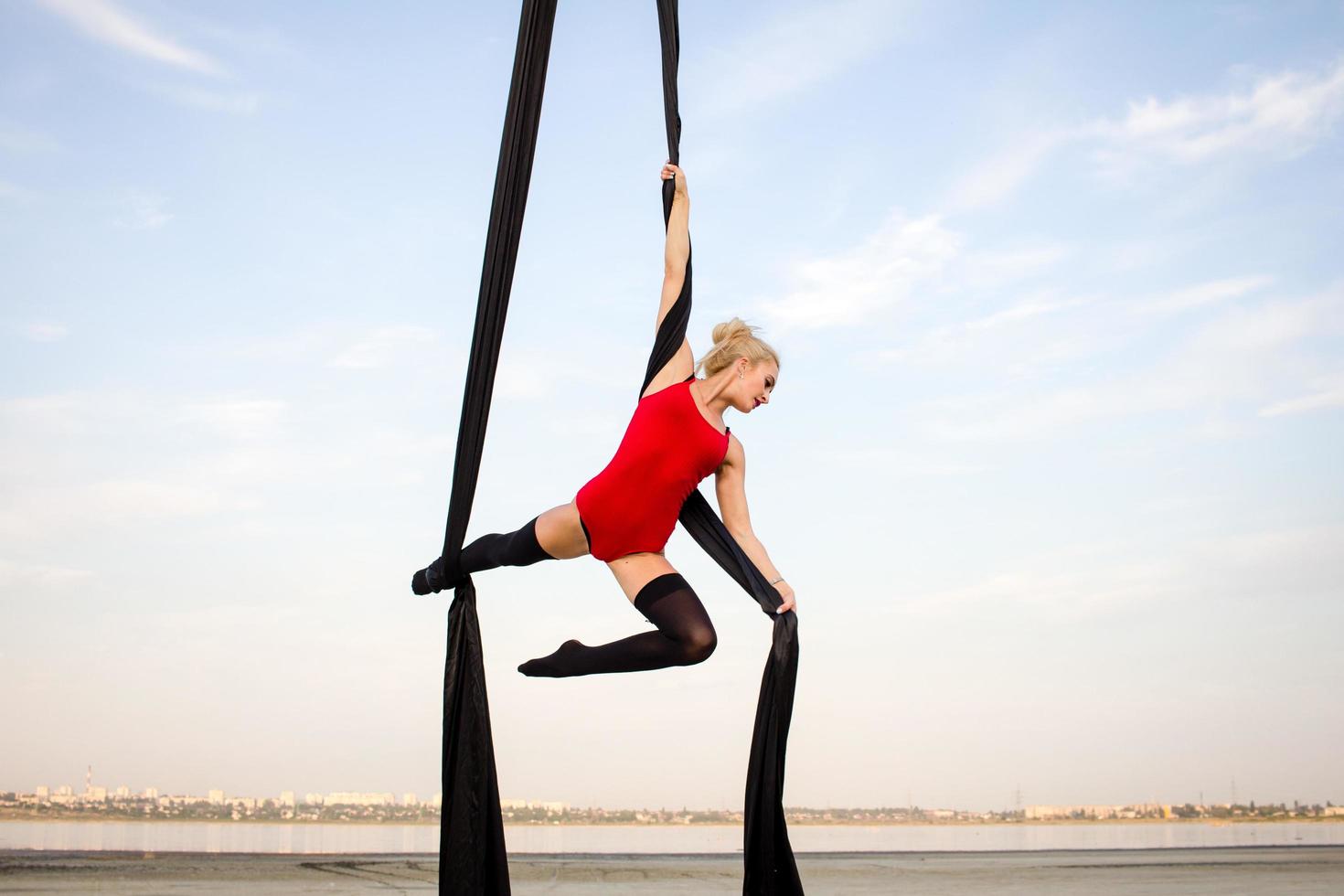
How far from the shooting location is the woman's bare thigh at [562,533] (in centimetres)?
388

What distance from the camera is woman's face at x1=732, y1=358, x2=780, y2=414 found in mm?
4027

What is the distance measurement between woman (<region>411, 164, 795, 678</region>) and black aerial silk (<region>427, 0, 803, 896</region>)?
0.26 feet

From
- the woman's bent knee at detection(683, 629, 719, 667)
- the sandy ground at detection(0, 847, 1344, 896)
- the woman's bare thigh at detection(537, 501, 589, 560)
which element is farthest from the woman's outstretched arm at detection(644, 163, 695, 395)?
the sandy ground at detection(0, 847, 1344, 896)

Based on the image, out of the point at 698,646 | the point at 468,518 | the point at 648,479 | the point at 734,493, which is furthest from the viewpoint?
the point at 734,493

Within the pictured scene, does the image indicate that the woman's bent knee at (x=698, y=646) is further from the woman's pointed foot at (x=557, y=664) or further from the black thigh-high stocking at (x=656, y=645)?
the woman's pointed foot at (x=557, y=664)

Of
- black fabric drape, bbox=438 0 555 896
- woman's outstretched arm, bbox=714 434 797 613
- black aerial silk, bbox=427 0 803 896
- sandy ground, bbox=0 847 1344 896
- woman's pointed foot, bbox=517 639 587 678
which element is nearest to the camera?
black aerial silk, bbox=427 0 803 896

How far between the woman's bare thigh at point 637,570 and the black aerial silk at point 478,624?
25cm

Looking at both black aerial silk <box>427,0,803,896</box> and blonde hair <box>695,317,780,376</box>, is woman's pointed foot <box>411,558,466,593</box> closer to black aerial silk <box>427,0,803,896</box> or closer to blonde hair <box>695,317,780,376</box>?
black aerial silk <box>427,0,803,896</box>

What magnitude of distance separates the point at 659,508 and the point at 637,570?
0.76 ft

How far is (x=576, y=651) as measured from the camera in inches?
155

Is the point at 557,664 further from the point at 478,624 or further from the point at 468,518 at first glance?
the point at 468,518

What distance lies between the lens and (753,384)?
4.04 meters

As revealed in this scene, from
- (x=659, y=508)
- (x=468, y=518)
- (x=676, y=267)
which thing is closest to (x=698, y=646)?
(x=659, y=508)

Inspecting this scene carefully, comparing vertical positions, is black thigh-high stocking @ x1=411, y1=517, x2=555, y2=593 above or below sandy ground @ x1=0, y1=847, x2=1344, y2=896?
above
